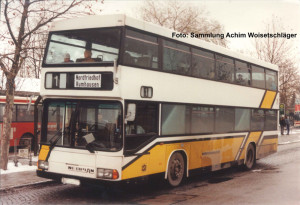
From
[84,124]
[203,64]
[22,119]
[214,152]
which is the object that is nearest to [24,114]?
[22,119]

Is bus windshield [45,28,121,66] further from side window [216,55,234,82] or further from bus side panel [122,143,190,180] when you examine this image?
side window [216,55,234,82]

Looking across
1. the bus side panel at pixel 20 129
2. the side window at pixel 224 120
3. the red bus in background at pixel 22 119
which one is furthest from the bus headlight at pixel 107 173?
the bus side panel at pixel 20 129

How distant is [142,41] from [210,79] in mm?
3505

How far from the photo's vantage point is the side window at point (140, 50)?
29.6ft

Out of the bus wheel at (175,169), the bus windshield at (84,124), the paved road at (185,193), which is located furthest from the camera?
the bus wheel at (175,169)

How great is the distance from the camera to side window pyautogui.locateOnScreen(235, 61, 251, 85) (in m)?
14.0

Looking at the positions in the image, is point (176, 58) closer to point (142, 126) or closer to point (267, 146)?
point (142, 126)

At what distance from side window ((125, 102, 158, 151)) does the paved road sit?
3.88 feet

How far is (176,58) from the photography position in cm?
1073

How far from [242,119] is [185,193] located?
5.04 m

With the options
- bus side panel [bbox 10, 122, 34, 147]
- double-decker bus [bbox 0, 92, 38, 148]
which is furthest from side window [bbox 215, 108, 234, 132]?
bus side panel [bbox 10, 122, 34, 147]

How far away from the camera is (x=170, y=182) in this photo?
1055cm

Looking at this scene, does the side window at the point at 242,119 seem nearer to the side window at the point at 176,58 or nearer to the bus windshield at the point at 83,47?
the side window at the point at 176,58

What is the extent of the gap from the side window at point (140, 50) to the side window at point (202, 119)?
2.36 metres
